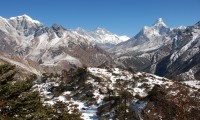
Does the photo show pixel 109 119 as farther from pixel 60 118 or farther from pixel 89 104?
pixel 60 118

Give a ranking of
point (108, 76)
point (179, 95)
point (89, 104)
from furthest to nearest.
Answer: point (108, 76), point (89, 104), point (179, 95)

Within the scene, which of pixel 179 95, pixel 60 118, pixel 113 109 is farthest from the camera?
pixel 113 109

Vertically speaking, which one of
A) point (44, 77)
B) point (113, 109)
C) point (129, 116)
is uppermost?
point (44, 77)

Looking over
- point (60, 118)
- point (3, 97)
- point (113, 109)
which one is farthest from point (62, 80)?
point (3, 97)

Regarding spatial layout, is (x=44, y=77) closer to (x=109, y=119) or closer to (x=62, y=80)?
(x=62, y=80)

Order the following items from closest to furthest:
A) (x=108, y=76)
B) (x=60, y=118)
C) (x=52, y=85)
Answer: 1. (x=60, y=118)
2. (x=52, y=85)
3. (x=108, y=76)

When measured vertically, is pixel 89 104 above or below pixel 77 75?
below

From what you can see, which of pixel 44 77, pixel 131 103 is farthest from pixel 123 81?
pixel 131 103

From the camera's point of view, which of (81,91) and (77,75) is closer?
(81,91)

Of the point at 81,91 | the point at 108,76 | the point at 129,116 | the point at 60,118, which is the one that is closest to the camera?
the point at 60,118
